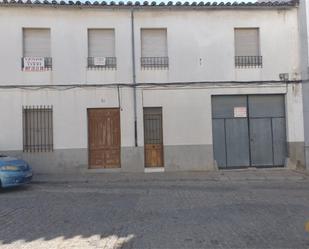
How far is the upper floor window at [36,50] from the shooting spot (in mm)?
13367

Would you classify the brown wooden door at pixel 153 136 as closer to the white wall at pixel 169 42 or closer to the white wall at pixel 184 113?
the white wall at pixel 184 113

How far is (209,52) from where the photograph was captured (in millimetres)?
13812

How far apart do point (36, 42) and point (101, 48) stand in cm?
234

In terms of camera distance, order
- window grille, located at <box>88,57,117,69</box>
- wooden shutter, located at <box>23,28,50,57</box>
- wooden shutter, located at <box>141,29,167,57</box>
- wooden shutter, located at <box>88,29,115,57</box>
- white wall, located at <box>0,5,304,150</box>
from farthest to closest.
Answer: wooden shutter, located at <box>141,29,167,57</box>
wooden shutter, located at <box>88,29,115,57</box>
window grille, located at <box>88,57,117,69</box>
wooden shutter, located at <box>23,28,50,57</box>
white wall, located at <box>0,5,304,150</box>

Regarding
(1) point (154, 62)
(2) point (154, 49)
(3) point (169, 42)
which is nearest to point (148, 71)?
(1) point (154, 62)

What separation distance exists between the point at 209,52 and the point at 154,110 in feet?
9.70

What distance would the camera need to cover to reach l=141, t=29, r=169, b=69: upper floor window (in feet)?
45.0

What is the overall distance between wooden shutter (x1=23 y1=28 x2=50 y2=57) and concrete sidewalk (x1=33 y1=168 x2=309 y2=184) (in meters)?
4.38

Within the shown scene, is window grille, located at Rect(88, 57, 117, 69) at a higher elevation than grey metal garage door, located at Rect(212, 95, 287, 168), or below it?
higher

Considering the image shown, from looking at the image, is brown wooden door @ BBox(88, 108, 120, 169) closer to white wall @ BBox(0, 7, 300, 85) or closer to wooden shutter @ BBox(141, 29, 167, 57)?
white wall @ BBox(0, 7, 300, 85)

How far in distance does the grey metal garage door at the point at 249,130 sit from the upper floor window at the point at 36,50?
20.8ft

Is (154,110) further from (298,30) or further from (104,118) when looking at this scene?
(298,30)

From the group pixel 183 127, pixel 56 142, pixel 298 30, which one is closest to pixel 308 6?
pixel 298 30

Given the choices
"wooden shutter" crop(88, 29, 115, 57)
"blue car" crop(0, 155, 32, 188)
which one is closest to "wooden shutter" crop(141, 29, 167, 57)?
"wooden shutter" crop(88, 29, 115, 57)
